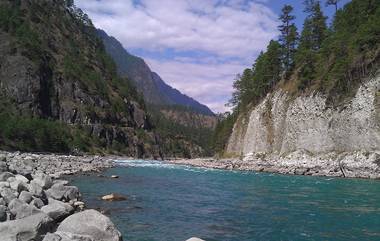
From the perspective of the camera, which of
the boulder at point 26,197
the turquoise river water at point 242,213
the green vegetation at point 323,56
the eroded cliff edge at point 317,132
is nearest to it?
the boulder at point 26,197

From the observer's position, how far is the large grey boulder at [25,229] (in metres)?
11.4

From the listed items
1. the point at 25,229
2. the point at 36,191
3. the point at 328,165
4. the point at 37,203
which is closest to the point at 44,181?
the point at 36,191

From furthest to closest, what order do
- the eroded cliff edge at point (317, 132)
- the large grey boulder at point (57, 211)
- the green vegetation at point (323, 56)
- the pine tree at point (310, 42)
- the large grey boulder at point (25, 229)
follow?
1. the pine tree at point (310, 42)
2. the green vegetation at point (323, 56)
3. the eroded cliff edge at point (317, 132)
4. the large grey boulder at point (57, 211)
5. the large grey boulder at point (25, 229)

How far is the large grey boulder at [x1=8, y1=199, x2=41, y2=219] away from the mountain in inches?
3058

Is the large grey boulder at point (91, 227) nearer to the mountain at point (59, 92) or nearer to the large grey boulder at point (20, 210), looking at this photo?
the large grey boulder at point (20, 210)

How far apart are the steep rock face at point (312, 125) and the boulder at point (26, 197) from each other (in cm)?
4413

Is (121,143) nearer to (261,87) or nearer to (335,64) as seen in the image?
(261,87)

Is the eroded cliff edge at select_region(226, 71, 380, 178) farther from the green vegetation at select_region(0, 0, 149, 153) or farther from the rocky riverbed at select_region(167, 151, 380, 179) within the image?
the green vegetation at select_region(0, 0, 149, 153)

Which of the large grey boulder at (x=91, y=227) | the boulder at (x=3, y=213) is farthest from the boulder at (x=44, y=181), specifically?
the large grey boulder at (x=91, y=227)

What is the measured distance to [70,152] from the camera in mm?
107125

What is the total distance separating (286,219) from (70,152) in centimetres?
9184

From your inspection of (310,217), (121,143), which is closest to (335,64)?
(310,217)

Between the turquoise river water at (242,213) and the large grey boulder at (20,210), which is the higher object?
the large grey boulder at (20,210)

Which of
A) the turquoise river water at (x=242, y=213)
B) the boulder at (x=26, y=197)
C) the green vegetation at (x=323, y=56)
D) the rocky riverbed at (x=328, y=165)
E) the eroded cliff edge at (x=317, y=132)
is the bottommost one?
the turquoise river water at (x=242, y=213)
